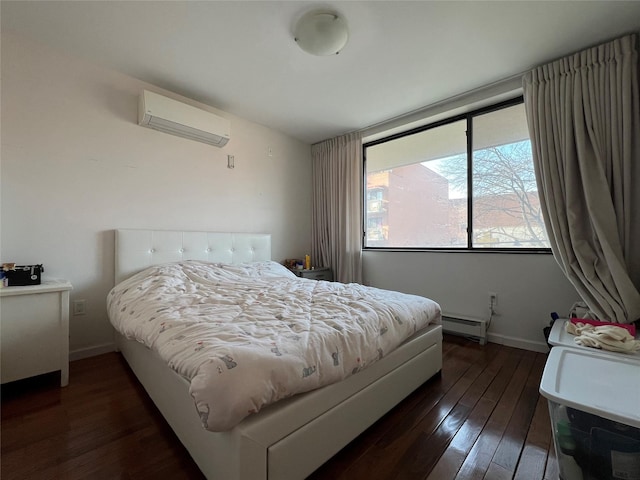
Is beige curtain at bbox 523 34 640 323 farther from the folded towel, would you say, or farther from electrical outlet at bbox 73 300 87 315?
electrical outlet at bbox 73 300 87 315

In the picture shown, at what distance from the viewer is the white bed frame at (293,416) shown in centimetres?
84

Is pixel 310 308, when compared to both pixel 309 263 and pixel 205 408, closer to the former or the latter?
pixel 205 408

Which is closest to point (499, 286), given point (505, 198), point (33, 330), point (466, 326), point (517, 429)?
point (466, 326)

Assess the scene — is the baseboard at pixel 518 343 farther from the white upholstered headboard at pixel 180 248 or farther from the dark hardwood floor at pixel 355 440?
the white upholstered headboard at pixel 180 248

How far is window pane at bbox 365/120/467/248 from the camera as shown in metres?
2.86

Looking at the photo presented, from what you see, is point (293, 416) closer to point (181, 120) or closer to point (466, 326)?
point (466, 326)

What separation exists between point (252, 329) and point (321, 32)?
1.90 m

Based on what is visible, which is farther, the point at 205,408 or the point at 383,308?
the point at 383,308

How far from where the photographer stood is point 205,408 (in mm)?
779

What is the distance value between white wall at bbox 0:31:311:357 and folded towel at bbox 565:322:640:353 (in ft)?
10.2

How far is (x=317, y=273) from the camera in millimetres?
3512

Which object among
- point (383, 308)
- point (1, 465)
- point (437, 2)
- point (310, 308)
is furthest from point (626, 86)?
point (1, 465)

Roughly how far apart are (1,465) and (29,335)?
0.77 meters

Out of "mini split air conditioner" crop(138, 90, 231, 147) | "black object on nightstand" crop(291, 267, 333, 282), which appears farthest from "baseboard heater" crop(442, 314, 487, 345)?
"mini split air conditioner" crop(138, 90, 231, 147)
